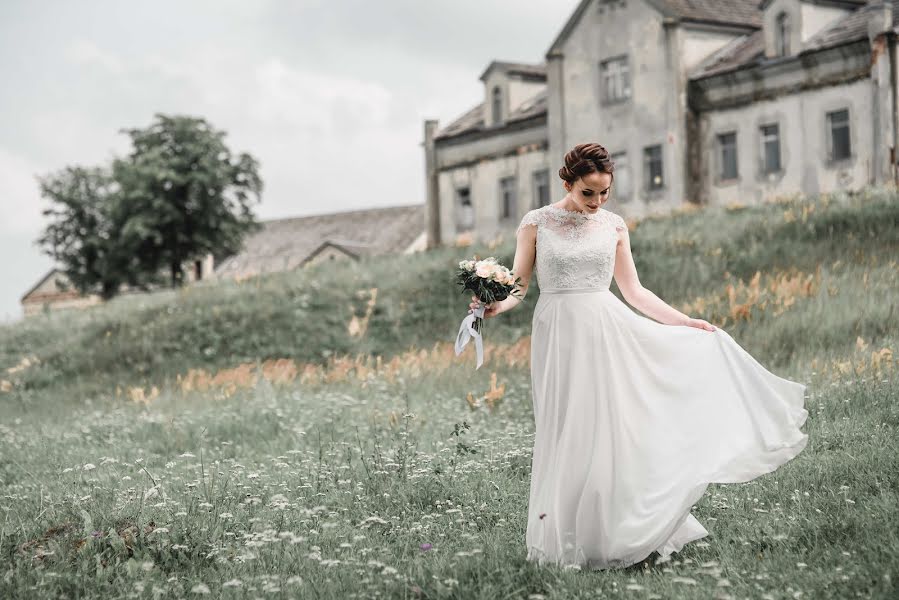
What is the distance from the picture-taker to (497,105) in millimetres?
39188

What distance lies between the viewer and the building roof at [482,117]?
37781 millimetres

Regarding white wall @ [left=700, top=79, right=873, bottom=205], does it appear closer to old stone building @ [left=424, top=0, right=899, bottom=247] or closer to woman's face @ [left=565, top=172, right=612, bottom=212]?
old stone building @ [left=424, top=0, right=899, bottom=247]

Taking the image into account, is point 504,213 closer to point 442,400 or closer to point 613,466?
point 442,400

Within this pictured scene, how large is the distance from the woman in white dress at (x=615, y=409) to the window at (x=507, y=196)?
32.8 metres

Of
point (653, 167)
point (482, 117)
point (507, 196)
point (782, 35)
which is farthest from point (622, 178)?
point (482, 117)

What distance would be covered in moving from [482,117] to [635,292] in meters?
A: 35.0

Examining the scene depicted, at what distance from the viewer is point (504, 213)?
39375 millimetres

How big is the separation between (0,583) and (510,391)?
719cm

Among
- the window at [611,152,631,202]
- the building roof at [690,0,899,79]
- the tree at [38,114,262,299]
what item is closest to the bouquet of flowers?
the building roof at [690,0,899,79]

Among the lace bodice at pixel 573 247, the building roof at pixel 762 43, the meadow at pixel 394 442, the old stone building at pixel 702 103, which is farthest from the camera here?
the building roof at pixel 762 43

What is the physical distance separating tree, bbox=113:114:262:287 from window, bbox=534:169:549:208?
17773 millimetres

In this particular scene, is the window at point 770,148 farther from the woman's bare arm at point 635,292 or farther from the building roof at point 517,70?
the woman's bare arm at point 635,292

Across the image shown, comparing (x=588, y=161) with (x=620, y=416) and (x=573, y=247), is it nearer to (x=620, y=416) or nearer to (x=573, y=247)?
(x=573, y=247)

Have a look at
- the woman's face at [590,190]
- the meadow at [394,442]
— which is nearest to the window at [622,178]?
the meadow at [394,442]
